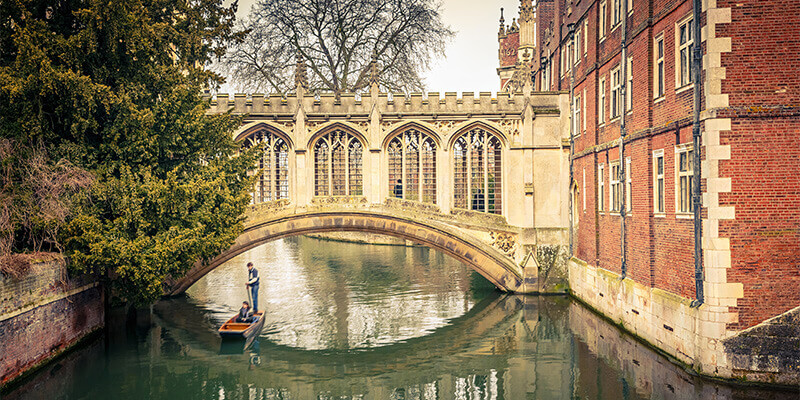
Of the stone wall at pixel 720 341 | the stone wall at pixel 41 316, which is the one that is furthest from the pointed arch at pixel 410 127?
the stone wall at pixel 41 316

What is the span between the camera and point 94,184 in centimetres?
1220

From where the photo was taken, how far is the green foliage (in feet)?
38.8

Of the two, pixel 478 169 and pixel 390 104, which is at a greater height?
pixel 390 104

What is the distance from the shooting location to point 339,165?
63.4ft

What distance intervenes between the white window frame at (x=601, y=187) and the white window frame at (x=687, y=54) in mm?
4863

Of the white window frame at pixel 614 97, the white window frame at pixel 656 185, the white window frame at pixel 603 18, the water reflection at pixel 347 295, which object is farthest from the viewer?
the white window frame at pixel 603 18

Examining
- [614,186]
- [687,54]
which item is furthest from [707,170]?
[614,186]

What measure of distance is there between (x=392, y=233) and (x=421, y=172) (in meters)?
2.29

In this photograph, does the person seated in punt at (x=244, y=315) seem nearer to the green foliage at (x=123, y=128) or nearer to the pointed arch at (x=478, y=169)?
the green foliage at (x=123, y=128)

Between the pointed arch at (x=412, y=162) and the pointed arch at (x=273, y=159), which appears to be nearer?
the pointed arch at (x=273, y=159)

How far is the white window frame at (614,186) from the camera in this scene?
15.2 m

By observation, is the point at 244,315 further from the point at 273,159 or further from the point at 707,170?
the point at 707,170

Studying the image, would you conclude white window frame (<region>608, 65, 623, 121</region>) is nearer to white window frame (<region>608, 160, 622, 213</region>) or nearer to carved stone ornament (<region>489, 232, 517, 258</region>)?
white window frame (<region>608, 160, 622, 213</region>)

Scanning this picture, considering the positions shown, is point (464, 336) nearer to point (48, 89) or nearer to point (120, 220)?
point (120, 220)
